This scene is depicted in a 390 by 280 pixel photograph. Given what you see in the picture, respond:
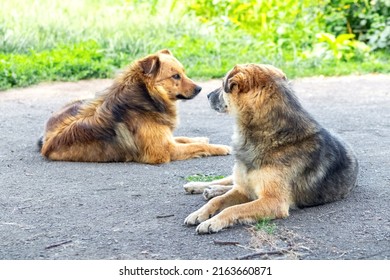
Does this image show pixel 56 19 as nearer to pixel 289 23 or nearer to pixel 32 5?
pixel 32 5

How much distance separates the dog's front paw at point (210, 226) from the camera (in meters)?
5.55

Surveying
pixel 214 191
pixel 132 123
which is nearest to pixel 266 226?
pixel 214 191

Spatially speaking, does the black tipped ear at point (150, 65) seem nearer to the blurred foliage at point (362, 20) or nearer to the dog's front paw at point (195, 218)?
the dog's front paw at point (195, 218)

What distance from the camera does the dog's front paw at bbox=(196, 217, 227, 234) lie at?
5.55m

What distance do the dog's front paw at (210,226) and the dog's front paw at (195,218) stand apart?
19 centimetres

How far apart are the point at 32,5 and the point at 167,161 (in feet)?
32.6

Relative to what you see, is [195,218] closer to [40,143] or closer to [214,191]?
[214,191]

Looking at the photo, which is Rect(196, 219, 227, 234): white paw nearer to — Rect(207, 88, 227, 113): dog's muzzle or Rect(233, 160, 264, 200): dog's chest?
Rect(233, 160, 264, 200): dog's chest

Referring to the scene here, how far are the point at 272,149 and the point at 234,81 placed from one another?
64 cm

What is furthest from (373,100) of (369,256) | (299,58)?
(369,256)

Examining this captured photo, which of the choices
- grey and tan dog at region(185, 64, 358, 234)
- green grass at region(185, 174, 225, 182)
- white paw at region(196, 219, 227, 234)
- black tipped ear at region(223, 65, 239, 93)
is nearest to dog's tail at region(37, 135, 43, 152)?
green grass at region(185, 174, 225, 182)

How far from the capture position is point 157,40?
15062mm

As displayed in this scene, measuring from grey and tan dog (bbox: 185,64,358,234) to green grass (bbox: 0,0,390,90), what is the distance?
6.91m

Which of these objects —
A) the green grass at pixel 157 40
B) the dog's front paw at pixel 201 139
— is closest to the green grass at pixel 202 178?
the dog's front paw at pixel 201 139
